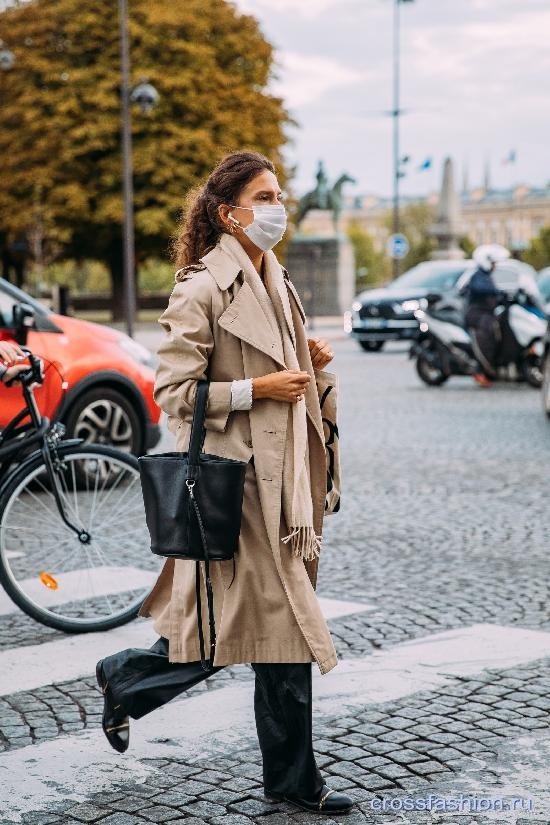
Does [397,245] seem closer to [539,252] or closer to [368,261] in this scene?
[539,252]

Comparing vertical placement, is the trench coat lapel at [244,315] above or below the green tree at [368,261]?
below

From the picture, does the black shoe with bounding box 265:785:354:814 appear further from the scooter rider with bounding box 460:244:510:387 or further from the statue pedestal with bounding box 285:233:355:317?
the statue pedestal with bounding box 285:233:355:317

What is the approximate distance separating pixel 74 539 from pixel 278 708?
91.9 inches

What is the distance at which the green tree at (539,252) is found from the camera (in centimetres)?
10931

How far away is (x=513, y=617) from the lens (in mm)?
6113

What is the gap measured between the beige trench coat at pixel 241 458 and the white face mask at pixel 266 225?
10 cm

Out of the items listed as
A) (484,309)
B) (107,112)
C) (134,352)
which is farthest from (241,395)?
(107,112)

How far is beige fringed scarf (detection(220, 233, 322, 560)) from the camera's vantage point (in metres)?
3.79

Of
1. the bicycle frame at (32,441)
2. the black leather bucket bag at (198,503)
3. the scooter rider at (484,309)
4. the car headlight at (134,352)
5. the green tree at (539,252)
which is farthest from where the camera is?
the green tree at (539,252)

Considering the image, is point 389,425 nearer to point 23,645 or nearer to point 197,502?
point 23,645

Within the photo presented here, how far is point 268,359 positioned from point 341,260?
147ft

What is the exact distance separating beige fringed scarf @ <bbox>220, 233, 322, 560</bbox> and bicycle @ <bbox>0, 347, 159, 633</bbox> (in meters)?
1.82

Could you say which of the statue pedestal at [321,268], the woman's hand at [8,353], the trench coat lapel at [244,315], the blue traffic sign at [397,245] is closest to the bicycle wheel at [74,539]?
the woman's hand at [8,353]

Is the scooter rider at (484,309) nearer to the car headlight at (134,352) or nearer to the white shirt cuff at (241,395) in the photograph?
the car headlight at (134,352)
